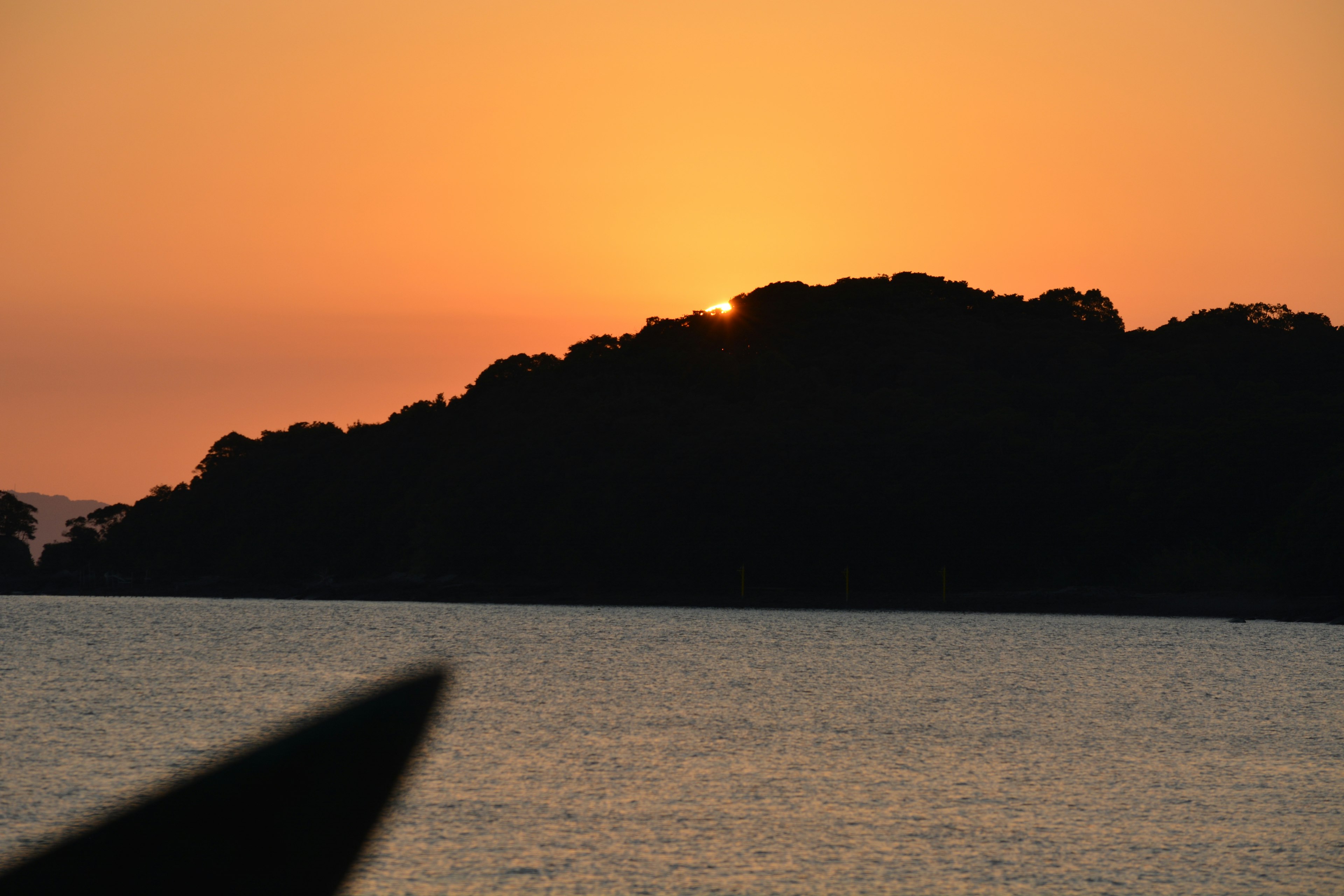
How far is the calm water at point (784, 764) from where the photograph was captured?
1880cm

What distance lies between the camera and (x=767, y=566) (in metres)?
158

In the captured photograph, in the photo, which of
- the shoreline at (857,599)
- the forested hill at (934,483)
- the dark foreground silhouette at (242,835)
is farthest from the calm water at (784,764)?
the forested hill at (934,483)

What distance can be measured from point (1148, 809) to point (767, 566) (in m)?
135

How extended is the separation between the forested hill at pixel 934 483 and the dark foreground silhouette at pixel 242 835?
100162 millimetres

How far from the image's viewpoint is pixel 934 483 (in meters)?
149

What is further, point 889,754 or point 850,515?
point 850,515

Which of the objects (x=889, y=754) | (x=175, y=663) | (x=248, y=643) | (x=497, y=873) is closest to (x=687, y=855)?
(x=497, y=873)

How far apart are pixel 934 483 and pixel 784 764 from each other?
401 feet

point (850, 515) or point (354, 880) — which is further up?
point (850, 515)

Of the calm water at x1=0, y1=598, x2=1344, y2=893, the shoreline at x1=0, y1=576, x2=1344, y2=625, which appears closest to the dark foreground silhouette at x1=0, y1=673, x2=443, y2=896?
the calm water at x1=0, y1=598, x2=1344, y2=893

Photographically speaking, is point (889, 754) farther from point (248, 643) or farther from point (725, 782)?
point (248, 643)

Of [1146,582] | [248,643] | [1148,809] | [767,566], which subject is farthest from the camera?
[767,566]

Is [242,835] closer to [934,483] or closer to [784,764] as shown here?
[784,764]

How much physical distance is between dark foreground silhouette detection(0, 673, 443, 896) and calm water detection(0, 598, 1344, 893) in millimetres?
756
